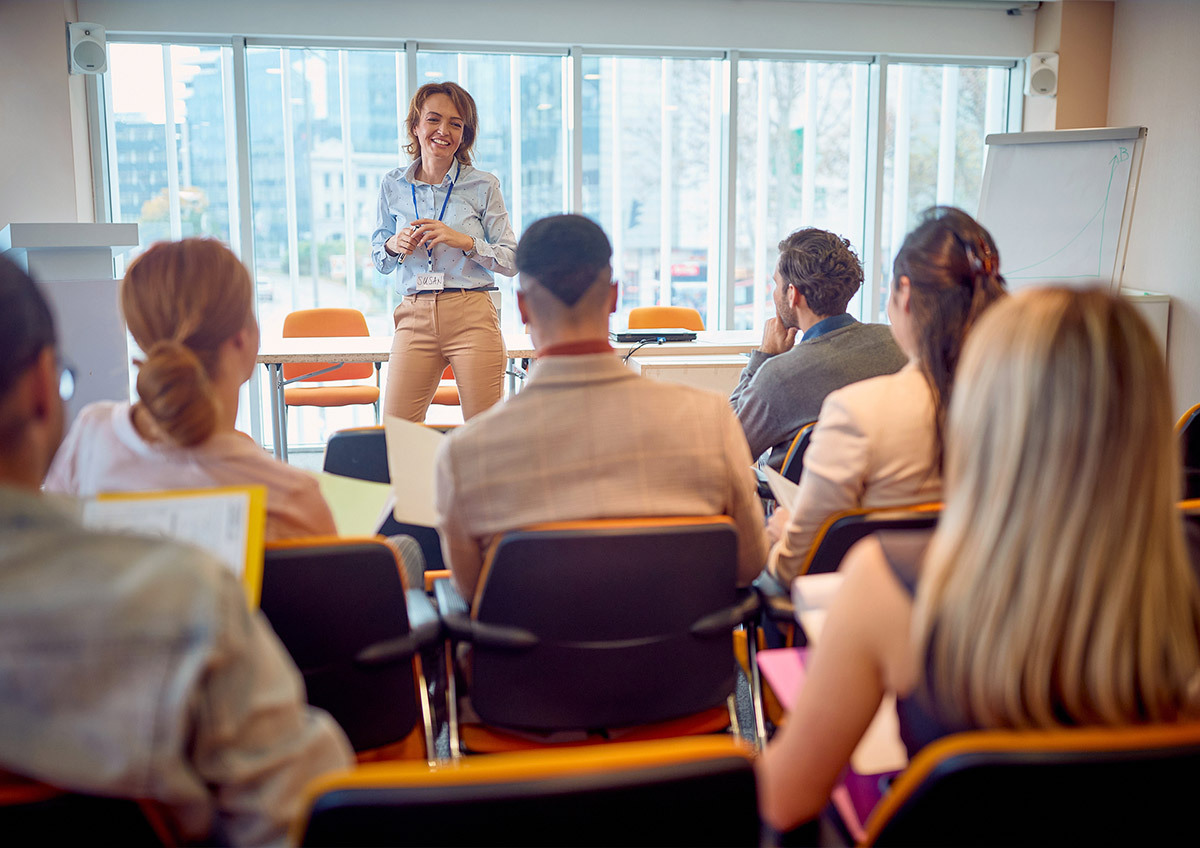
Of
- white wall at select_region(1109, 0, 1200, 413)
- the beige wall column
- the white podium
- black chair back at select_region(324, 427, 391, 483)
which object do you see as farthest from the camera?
the beige wall column

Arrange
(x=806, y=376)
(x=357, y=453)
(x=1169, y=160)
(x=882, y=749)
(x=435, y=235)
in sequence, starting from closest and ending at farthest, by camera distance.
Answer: (x=882, y=749), (x=357, y=453), (x=806, y=376), (x=435, y=235), (x=1169, y=160)

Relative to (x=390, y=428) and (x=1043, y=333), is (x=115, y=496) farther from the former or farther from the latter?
(x=1043, y=333)

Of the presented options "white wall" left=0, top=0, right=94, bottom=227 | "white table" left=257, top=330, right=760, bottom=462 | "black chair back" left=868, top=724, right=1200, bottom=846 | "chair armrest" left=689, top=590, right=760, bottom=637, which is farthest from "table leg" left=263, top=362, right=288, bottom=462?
"black chair back" left=868, top=724, right=1200, bottom=846

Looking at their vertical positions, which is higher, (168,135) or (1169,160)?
(168,135)

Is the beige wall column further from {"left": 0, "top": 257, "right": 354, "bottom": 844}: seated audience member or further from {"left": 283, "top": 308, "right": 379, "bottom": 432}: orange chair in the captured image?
{"left": 0, "top": 257, "right": 354, "bottom": 844}: seated audience member

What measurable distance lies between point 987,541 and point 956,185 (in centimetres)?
680

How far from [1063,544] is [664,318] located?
15.1ft

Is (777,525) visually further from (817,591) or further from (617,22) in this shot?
(617,22)

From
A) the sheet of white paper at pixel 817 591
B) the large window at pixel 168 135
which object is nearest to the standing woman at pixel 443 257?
the sheet of white paper at pixel 817 591

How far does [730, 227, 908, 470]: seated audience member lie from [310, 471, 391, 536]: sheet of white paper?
1.24 metres

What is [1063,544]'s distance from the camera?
2.74 ft

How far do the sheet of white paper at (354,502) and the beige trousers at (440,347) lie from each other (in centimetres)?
196

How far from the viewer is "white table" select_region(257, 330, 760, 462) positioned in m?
4.19

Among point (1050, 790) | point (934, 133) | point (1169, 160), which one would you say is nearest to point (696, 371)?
point (1050, 790)
